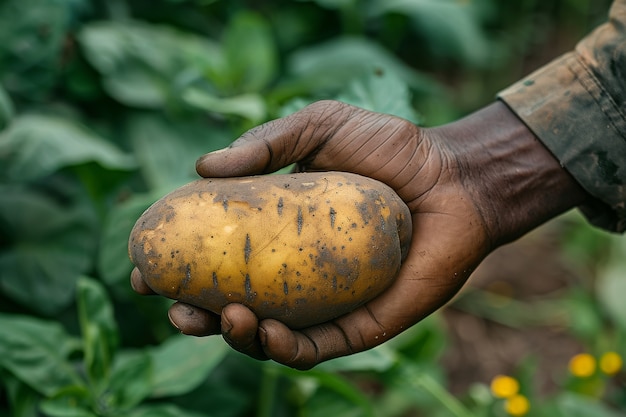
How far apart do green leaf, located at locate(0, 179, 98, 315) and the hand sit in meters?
0.82

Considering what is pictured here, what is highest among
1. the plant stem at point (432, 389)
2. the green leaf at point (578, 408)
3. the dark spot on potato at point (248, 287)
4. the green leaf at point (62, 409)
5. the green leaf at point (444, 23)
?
the dark spot on potato at point (248, 287)

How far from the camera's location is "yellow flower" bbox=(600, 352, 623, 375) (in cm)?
251

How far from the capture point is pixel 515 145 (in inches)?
74.1

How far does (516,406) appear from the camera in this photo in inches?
90.6

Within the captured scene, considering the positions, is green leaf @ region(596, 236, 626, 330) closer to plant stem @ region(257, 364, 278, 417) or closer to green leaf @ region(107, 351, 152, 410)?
plant stem @ region(257, 364, 278, 417)

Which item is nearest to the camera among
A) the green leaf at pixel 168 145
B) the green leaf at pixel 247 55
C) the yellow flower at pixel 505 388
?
the yellow flower at pixel 505 388

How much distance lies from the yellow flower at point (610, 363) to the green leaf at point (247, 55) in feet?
4.46

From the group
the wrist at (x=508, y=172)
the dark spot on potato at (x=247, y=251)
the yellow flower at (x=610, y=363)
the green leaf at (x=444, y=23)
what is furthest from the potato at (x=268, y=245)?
the green leaf at (x=444, y=23)

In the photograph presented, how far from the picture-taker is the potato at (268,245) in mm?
1481

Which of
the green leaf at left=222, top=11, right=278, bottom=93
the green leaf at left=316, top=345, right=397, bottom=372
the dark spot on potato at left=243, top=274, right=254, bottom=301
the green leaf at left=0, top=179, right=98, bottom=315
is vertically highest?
the dark spot on potato at left=243, top=274, right=254, bottom=301

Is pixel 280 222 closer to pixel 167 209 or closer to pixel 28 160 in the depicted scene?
pixel 167 209

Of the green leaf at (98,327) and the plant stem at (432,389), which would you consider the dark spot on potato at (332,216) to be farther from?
the plant stem at (432,389)

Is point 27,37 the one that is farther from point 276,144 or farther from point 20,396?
point 276,144

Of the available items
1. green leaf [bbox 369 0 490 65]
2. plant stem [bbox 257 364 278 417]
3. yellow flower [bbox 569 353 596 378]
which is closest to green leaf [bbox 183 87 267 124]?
plant stem [bbox 257 364 278 417]
